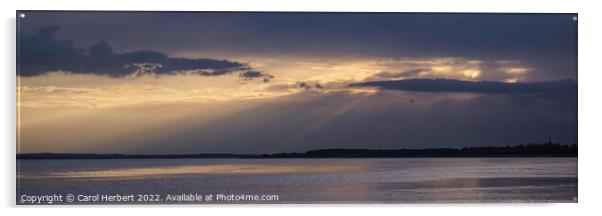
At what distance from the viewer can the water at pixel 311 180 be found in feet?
26.5

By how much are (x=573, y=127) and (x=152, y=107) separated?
2627 mm

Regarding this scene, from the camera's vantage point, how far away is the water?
8.09 metres

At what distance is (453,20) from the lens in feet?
26.7

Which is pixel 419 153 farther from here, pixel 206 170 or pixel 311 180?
pixel 206 170

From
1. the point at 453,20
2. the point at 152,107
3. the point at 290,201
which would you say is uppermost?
the point at 453,20

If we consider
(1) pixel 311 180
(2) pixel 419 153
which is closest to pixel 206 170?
(1) pixel 311 180

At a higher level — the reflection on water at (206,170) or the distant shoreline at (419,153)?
the distant shoreline at (419,153)

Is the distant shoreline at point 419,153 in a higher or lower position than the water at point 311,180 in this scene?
higher

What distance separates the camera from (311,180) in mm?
8109

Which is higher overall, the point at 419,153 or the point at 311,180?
the point at 419,153

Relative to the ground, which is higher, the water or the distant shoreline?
the distant shoreline
